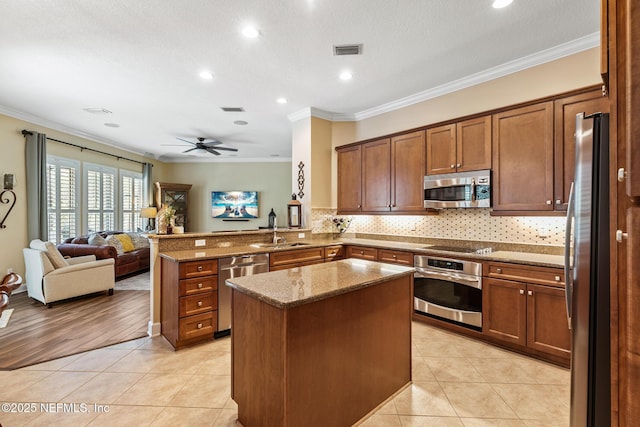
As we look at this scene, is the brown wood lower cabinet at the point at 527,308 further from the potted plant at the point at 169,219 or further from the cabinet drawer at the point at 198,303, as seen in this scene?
the potted plant at the point at 169,219

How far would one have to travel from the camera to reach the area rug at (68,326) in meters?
2.89

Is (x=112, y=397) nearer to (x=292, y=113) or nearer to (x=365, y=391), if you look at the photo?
(x=365, y=391)

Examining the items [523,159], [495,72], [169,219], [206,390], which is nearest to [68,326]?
[169,219]

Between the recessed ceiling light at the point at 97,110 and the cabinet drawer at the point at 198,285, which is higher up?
the recessed ceiling light at the point at 97,110

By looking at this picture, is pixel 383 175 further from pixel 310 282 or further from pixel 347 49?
pixel 310 282

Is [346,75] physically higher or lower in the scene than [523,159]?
higher

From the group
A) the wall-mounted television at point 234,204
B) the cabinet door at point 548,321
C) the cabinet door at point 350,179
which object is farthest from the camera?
the wall-mounted television at point 234,204

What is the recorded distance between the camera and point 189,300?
9.84ft

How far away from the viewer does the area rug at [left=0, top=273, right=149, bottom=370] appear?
2889 mm

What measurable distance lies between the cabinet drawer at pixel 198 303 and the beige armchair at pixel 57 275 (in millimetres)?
2666

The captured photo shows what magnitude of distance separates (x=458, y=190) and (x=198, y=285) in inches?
123

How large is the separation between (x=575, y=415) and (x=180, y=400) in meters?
2.37

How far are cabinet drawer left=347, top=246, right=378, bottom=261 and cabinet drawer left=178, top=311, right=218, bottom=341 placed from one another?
208 cm

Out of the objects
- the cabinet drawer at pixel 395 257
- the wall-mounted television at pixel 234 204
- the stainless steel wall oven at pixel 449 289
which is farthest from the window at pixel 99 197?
the stainless steel wall oven at pixel 449 289
